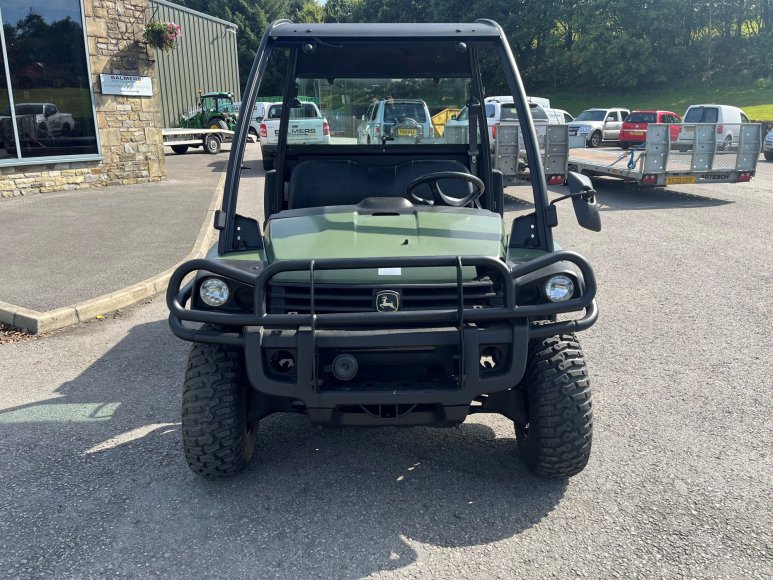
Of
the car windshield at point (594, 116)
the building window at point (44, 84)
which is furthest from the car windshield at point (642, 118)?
the building window at point (44, 84)

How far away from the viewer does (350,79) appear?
4605 mm

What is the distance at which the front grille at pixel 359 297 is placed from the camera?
10.1 feet

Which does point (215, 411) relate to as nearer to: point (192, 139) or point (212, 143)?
point (192, 139)

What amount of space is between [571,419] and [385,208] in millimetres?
1438

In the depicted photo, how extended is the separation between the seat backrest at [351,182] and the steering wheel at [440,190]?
0.07m

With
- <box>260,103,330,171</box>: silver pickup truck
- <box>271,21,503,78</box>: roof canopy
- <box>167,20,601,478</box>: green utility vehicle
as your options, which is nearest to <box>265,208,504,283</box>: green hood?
<box>167,20,601,478</box>: green utility vehicle

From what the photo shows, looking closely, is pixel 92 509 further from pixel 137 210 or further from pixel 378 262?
pixel 137 210

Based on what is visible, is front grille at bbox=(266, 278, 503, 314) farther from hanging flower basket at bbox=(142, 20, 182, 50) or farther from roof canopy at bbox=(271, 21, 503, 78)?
hanging flower basket at bbox=(142, 20, 182, 50)

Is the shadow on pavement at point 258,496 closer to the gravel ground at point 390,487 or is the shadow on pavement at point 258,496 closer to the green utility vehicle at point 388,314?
the gravel ground at point 390,487

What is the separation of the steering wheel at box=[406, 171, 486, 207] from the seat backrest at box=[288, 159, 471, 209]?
0.24 ft

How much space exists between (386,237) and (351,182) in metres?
0.99

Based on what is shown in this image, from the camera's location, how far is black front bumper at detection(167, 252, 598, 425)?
115 inches

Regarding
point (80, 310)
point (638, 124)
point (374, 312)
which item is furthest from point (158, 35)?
point (638, 124)

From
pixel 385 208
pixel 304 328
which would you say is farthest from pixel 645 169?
pixel 304 328
